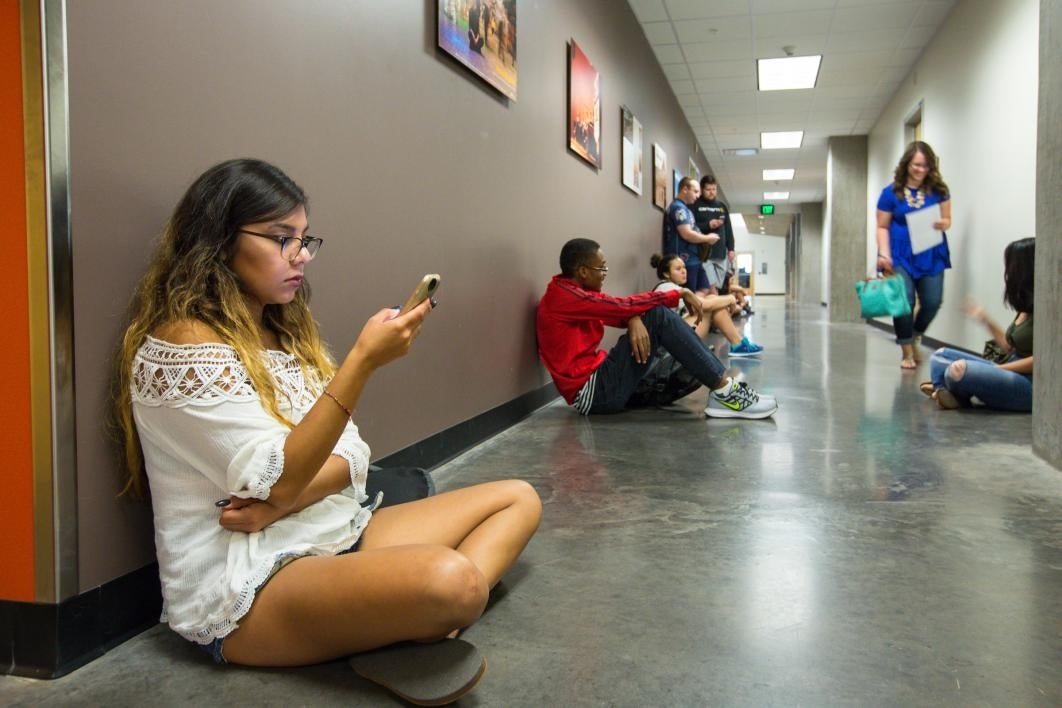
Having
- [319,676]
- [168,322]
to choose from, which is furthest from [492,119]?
[319,676]

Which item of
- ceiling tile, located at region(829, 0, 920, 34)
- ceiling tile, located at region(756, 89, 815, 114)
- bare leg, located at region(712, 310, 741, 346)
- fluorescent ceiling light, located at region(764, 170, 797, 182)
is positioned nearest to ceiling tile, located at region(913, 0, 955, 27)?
ceiling tile, located at region(829, 0, 920, 34)

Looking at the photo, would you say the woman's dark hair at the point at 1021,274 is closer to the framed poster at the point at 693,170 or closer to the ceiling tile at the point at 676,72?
the ceiling tile at the point at 676,72

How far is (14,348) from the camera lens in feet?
3.84

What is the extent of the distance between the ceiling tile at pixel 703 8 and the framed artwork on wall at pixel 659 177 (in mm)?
1286

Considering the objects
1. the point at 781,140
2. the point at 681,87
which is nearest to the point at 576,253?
the point at 681,87

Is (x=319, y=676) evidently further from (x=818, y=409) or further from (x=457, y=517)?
(x=818, y=409)

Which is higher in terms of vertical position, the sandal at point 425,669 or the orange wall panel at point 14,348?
the orange wall panel at point 14,348

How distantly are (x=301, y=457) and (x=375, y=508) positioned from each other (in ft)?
1.37

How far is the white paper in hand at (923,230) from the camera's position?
17.4 feet

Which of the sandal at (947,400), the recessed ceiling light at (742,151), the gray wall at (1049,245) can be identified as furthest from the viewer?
the recessed ceiling light at (742,151)

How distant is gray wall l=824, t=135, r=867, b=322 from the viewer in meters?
11.7

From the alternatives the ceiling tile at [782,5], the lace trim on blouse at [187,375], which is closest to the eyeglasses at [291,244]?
the lace trim on blouse at [187,375]

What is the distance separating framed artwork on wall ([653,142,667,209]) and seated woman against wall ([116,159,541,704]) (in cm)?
642

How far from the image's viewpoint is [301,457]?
112cm
